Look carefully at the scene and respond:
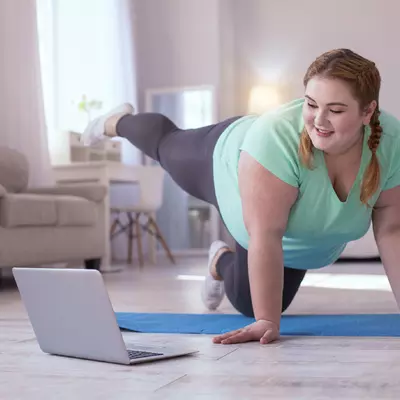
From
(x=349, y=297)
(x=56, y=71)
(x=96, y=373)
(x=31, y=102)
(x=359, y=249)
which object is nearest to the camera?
(x=96, y=373)

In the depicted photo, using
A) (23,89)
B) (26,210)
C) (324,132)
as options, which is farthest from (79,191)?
(324,132)

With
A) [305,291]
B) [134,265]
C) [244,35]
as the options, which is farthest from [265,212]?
[244,35]

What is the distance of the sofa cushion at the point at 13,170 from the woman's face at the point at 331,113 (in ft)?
8.72

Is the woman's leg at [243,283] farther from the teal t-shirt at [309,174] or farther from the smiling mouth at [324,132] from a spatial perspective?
the smiling mouth at [324,132]

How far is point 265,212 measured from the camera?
1.70 metres

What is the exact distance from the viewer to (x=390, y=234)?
1830 mm

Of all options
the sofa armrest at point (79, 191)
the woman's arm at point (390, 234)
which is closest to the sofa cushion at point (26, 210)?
the sofa armrest at point (79, 191)

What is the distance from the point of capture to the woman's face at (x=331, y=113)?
1.57 meters

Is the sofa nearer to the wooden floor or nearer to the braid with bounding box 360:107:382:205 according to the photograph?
the wooden floor

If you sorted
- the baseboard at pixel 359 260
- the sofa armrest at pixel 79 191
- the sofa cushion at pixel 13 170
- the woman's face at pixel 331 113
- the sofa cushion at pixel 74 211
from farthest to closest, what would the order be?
the baseboard at pixel 359 260, the sofa armrest at pixel 79 191, the sofa cushion at pixel 13 170, the sofa cushion at pixel 74 211, the woman's face at pixel 331 113

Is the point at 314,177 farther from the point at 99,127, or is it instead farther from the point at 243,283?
the point at 99,127

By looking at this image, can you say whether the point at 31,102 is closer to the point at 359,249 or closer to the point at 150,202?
the point at 150,202

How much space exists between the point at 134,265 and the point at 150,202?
466mm

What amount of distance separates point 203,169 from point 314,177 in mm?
482
